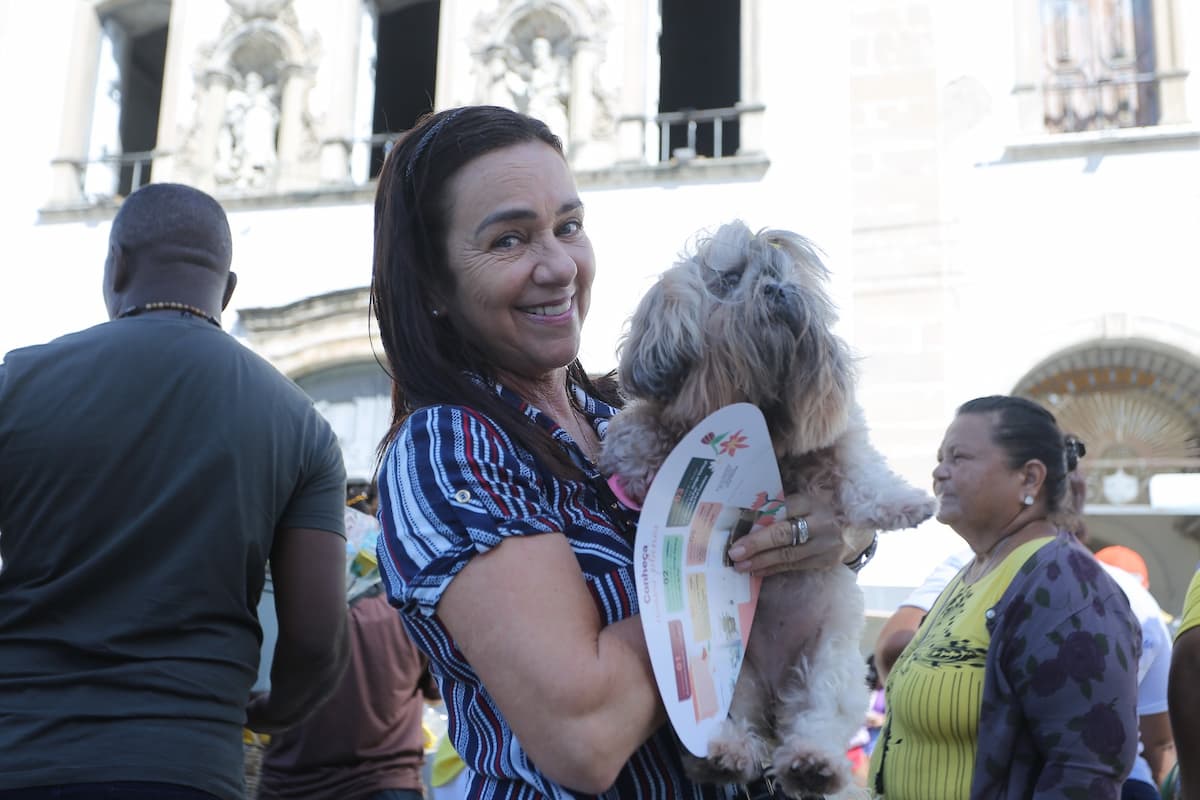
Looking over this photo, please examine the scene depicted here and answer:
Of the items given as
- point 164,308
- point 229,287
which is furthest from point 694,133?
point 164,308

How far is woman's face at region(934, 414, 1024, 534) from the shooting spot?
3162 mm

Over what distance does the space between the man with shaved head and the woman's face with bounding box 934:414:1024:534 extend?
5.75 feet

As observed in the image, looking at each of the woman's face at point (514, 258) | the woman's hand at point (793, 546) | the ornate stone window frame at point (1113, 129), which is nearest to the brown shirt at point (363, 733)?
the woman's face at point (514, 258)

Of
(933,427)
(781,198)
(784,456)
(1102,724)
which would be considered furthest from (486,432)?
(781,198)

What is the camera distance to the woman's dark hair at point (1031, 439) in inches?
127

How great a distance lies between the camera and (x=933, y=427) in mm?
9508

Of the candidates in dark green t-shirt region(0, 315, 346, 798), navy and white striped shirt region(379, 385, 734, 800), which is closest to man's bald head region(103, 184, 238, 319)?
dark green t-shirt region(0, 315, 346, 798)

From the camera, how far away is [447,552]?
1360mm

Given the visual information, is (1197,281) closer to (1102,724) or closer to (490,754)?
(1102,724)

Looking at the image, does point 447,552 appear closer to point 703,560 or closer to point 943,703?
point 703,560

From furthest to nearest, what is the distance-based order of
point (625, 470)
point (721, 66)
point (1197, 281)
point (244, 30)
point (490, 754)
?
point (721, 66) < point (244, 30) < point (1197, 281) < point (625, 470) < point (490, 754)

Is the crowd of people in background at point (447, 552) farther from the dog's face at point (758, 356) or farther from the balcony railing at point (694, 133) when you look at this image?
the balcony railing at point (694, 133)

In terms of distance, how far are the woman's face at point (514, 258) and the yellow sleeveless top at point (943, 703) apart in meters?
1.53

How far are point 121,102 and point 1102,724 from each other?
13.7 m
